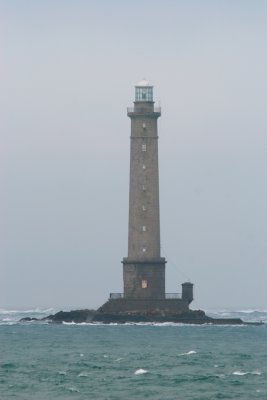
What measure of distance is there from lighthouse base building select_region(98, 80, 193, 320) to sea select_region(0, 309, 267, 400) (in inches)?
59.2

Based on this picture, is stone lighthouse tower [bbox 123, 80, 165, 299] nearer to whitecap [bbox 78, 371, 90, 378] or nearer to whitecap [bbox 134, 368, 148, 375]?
whitecap [bbox 134, 368, 148, 375]

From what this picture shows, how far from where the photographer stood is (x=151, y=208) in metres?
95.4

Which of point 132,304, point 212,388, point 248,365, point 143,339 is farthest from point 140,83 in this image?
point 212,388

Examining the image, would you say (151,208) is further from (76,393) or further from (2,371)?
(76,393)

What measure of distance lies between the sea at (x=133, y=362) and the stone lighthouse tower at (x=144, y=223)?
2767mm

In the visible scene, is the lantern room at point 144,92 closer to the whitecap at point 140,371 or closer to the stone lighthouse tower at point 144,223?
the stone lighthouse tower at point 144,223

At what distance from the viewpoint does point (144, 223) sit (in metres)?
95.1

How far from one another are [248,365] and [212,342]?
58.1 ft

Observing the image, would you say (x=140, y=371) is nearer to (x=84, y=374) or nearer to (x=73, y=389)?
(x=84, y=374)

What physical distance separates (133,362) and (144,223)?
30.1 metres

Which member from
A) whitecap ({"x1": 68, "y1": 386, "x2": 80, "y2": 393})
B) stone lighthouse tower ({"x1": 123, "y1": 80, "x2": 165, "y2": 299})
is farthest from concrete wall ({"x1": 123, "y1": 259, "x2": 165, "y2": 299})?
whitecap ({"x1": 68, "y1": 386, "x2": 80, "y2": 393})

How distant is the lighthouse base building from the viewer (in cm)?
9506

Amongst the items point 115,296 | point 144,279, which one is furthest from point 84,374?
point 115,296

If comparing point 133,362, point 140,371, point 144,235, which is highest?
point 144,235
